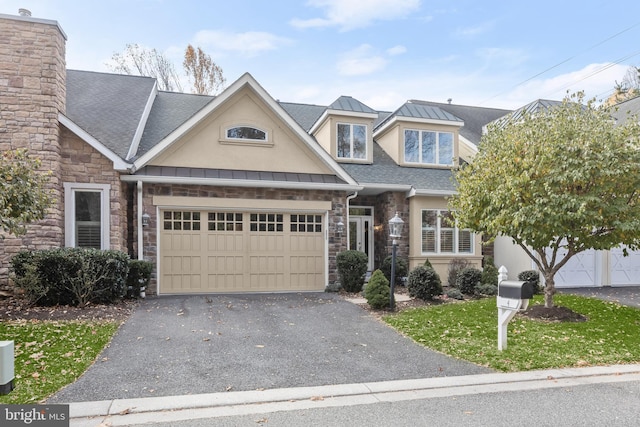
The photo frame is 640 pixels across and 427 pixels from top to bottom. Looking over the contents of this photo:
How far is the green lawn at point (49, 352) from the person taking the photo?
4630 mm

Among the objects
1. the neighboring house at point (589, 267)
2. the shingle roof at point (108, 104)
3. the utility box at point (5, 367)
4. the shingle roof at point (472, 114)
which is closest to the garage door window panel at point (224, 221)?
the shingle roof at point (108, 104)

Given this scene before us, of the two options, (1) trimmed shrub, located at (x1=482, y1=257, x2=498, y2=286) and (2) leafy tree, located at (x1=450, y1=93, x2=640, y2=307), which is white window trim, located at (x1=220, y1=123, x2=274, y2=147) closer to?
(2) leafy tree, located at (x1=450, y1=93, x2=640, y2=307)

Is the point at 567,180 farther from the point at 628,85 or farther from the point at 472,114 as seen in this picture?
the point at 628,85

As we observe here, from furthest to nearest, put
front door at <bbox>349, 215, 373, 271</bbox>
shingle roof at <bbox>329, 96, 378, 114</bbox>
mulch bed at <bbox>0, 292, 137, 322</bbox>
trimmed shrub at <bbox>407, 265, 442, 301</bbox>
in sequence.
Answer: front door at <bbox>349, 215, 373, 271</bbox> → shingle roof at <bbox>329, 96, 378, 114</bbox> → trimmed shrub at <bbox>407, 265, 442, 301</bbox> → mulch bed at <bbox>0, 292, 137, 322</bbox>

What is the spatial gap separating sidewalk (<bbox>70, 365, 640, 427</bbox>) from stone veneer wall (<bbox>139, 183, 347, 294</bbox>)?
6.86 m

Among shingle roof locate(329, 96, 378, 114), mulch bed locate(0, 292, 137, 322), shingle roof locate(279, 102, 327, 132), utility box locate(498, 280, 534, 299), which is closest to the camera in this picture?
utility box locate(498, 280, 534, 299)

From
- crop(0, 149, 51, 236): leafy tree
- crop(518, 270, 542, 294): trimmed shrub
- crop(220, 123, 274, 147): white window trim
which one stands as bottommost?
crop(518, 270, 542, 294): trimmed shrub

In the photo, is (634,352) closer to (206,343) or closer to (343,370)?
(343,370)

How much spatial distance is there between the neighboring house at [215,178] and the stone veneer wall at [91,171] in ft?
0.08

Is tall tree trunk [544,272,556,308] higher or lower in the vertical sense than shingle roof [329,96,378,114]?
lower

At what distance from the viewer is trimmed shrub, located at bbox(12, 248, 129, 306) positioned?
8.57m

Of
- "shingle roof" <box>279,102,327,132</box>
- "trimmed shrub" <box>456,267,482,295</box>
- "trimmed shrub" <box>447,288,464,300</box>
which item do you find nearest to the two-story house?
"trimmed shrub" <box>456,267,482,295</box>

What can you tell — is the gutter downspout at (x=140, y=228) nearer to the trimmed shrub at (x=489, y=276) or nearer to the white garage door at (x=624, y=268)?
the trimmed shrub at (x=489, y=276)

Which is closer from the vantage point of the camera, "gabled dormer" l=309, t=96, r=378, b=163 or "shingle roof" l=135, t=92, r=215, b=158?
"shingle roof" l=135, t=92, r=215, b=158
